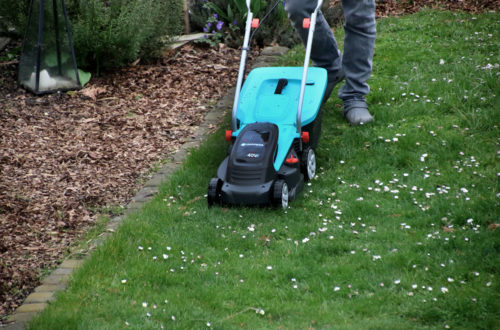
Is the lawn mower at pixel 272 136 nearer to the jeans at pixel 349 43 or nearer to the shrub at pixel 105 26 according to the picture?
the jeans at pixel 349 43

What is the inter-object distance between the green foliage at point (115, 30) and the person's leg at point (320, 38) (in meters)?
1.95

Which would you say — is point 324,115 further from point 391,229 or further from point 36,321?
point 36,321

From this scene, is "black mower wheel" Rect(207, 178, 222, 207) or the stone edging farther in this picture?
"black mower wheel" Rect(207, 178, 222, 207)

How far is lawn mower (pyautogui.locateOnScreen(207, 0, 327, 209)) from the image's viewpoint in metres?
4.02

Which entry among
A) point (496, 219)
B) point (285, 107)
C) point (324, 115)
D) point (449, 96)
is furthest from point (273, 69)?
point (496, 219)

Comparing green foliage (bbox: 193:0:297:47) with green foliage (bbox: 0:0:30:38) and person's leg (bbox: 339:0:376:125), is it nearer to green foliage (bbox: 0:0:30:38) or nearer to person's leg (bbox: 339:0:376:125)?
green foliage (bbox: 0:0:30:38)

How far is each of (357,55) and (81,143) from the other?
2.30 metres

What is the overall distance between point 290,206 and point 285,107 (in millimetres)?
735

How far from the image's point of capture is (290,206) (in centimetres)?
420

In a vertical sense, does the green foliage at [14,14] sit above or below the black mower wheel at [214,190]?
above

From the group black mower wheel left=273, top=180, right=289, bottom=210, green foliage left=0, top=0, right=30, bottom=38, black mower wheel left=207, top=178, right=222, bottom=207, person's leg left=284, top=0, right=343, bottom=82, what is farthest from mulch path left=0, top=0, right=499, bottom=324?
person's leg left=284, top=0, right=343, bottom=82

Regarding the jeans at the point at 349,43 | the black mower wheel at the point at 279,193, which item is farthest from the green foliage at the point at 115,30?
the black mower wheel at the point at 279,193

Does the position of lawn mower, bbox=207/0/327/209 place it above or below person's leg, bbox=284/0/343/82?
below

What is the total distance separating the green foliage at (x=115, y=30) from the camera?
248 inches
